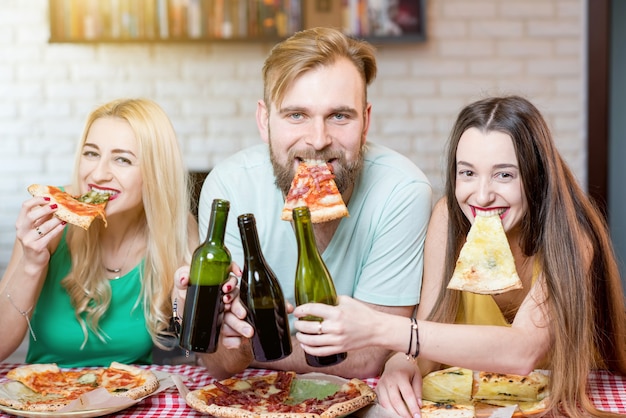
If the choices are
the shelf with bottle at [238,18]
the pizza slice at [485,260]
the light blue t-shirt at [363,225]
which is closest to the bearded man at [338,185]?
the light blue t-shirt at [363,225]

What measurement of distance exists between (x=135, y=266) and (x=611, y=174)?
10.3 ft

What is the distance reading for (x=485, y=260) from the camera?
6.44 ft

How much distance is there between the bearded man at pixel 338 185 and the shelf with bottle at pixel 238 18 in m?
2.03

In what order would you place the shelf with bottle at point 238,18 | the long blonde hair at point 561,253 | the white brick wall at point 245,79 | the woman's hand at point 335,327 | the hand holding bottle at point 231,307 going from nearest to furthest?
the woman's hand at point 335,327 < the hand holding bottle at point 231,307 < the long blonde hair at point 561,253 < the shelf with bottle at point 238,18 < the white brick wall at point 245,79

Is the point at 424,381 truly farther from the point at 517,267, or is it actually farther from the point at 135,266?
the point at 135,266

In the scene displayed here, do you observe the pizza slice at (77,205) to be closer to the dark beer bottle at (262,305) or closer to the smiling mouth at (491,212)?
the dark beer bottle at (262,305)

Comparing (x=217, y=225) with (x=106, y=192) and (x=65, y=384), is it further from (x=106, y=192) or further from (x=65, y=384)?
(x=106, y=192)

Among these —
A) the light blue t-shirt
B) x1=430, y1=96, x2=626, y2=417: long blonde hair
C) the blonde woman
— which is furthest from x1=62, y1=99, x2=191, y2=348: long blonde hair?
x1=430, y1=96, x2=626, y2=417: long blonde hair

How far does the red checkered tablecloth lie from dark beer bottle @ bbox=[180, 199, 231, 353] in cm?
23

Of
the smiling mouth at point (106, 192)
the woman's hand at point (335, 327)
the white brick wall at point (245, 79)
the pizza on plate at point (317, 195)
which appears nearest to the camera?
the woman's hand at point (335, 327)

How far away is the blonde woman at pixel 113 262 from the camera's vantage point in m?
2.44

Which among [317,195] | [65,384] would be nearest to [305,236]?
[317,195]

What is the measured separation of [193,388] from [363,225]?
2.28 feet

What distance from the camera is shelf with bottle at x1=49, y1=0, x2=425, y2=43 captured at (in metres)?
4.43
